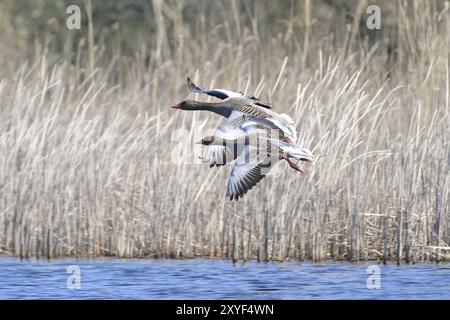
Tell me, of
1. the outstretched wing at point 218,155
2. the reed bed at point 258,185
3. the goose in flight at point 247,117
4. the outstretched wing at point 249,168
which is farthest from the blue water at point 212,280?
the goose in flight at point 247,117

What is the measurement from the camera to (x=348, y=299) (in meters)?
8.74

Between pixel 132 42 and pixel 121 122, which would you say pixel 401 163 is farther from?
pixel 132 42

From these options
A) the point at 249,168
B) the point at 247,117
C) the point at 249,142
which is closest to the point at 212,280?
the point at 249,168

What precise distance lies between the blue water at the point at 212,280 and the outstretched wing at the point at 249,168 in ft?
2.21

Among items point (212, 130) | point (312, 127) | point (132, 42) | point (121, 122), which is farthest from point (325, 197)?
point (132, 42)

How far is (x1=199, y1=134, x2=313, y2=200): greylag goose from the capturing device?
9.09m

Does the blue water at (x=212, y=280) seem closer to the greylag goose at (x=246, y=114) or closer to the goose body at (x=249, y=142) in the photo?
the goose body at (x=249, y=142)

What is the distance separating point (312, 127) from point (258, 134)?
2.49 feet

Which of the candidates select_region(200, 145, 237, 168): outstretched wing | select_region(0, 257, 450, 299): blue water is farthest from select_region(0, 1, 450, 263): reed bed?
select_region(200, 145, 237, 168): outstretched wing

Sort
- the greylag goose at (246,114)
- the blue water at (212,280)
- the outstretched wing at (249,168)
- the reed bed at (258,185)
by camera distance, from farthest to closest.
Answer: the reed bed at (258,185)
the greylag goose at (246,114)
the outstretched wing at (249,168)
the blue water at (212,280)

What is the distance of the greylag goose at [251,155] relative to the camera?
29.8 ft

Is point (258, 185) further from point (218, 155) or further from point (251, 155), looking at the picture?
point (218, 155)

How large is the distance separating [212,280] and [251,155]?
3.18ft

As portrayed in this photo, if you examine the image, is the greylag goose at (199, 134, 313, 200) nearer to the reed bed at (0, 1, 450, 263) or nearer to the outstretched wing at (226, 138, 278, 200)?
the outstretched wing at (226, 138, 278, 200)
